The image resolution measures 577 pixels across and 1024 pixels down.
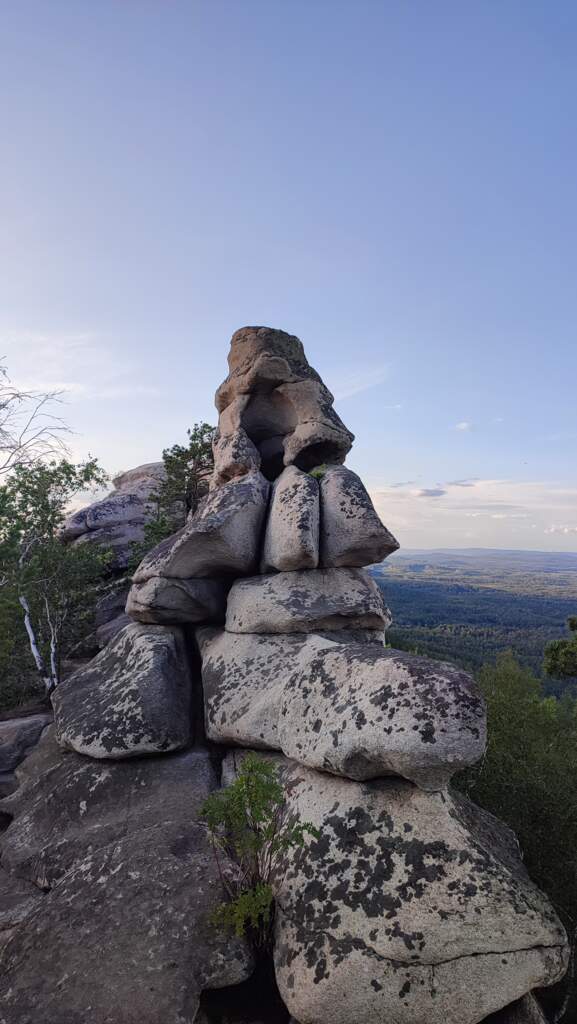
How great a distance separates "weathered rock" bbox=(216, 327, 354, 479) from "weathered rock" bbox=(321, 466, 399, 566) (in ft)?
10.1

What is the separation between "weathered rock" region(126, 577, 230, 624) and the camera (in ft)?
45.7

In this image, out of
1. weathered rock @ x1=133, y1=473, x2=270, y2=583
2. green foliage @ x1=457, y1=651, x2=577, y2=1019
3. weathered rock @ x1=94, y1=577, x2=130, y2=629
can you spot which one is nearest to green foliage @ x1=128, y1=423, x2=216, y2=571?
weathered rock @ x1=94, y1=577, x2=130, y2=629

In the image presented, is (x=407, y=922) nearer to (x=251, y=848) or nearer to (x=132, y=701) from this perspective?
(x=251, y=848)

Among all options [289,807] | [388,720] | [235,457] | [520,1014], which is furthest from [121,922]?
[235,457]

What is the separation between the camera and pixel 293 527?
13195 mm

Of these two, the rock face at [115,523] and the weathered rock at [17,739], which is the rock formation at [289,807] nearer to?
the weathered rock at [17,739]

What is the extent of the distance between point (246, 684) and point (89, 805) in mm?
4130

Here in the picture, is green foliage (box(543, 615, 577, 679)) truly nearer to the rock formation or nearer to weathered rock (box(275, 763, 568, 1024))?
the rock formation

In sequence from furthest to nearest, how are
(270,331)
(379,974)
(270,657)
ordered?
(270,331) → (270,657) → (379,974)

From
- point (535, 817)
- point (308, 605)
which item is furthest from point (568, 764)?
point (308, 605)

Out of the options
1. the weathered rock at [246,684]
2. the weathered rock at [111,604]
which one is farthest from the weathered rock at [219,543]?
the weathered rock at [111,604]

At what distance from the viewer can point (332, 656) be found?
9.76 m

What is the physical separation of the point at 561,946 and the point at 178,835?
591cm

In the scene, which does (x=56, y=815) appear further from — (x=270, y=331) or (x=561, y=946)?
(x=270, y=331)
